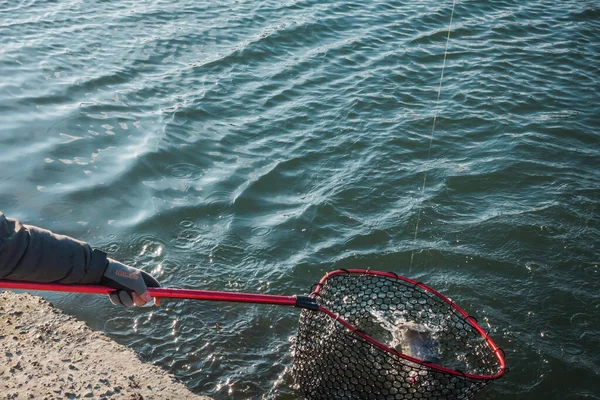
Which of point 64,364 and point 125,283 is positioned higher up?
point 125,283

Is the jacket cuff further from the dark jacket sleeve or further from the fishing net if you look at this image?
the fishing net

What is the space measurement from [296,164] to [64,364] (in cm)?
404

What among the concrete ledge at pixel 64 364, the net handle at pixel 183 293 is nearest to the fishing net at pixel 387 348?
the net handle at pixel 183 293

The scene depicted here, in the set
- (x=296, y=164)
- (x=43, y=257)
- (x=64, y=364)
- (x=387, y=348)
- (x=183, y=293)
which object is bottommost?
(x=296, y=164)

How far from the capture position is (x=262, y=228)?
670 centimetres

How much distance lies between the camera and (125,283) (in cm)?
371

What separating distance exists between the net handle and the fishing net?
0.20 metres

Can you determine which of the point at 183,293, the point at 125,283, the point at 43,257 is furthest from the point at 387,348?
the point at 43,257

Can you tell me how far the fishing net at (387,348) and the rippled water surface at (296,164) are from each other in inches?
13.8

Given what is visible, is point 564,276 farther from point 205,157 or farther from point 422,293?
point 205,157

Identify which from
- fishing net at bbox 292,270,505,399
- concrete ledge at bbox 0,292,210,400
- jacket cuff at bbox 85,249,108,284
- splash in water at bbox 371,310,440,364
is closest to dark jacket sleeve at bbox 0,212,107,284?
jacket cuff at bbox 85,249,108,284

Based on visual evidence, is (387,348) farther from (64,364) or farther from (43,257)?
(64,364)

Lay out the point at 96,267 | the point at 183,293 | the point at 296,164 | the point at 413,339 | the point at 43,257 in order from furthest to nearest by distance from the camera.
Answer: the point at 296,164 < the point at 413,339 < the point at 183,293 < the point at 96,267 < the point at 43,257

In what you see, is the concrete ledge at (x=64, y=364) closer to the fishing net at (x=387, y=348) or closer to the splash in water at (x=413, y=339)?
the fishing net at (x=387, y=348)
